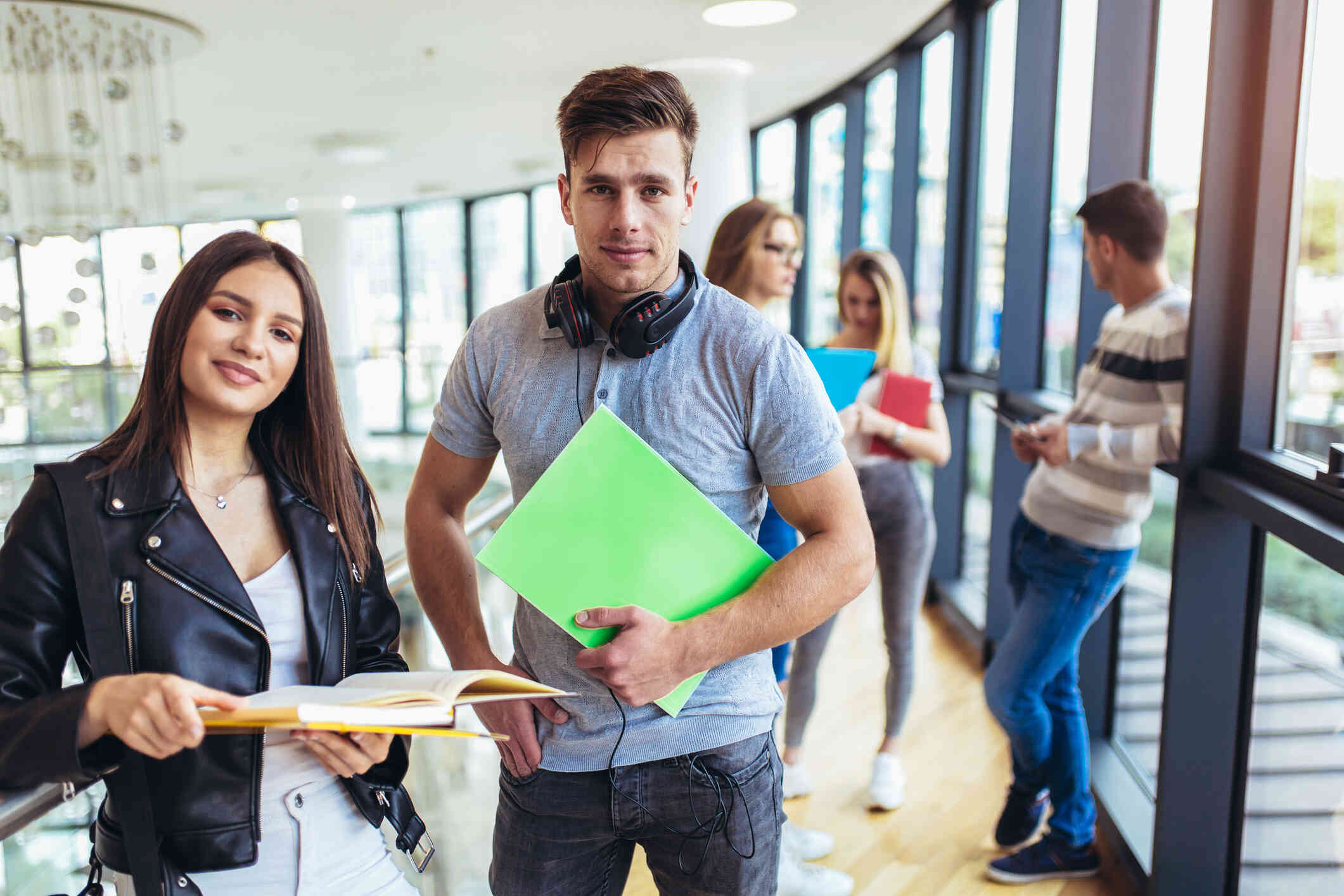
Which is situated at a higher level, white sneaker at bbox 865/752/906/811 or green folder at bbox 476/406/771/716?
green folder at bbox 476/406/771/716

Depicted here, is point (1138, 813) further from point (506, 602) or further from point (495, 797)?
point (506, 602)

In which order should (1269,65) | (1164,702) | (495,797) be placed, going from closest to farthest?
(1269,65), (1164,702), (495,797)

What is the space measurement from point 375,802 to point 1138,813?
7.57 ft

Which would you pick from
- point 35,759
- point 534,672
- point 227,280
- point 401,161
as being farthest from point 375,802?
point 401,161

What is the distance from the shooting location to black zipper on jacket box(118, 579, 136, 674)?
3.61 ft

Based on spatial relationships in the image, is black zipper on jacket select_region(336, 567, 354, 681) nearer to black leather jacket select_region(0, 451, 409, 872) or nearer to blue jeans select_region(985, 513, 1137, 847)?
black leather jacket select_region(0, 451, 409, 872)

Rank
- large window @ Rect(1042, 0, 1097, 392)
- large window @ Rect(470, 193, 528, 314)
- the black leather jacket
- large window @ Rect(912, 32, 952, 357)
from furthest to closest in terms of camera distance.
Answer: large window @ Rect(470, 193, 528, 314)
large window @ Rect(912, 32, 952, 357)
large window @ Rect(1042, 0, 1097, 392)
the black leather jacket

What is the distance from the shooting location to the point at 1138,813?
2811mm

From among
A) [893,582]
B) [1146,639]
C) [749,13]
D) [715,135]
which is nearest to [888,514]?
[893,582]

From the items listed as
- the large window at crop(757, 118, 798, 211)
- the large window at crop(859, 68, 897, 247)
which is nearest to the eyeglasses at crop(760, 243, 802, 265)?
the large window at crop(859, 68, 897, 247)

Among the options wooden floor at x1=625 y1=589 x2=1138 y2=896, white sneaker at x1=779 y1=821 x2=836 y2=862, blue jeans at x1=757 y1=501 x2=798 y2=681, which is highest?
blue jeans at x1=757 y1=501 x2=798 y2=681

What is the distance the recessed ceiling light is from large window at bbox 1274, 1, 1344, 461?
9.97 ft

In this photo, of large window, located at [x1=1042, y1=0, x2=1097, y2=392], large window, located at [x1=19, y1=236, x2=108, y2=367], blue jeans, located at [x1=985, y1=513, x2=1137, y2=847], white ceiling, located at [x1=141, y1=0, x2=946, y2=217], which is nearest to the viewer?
blue jeans, located at [x1=985, y1=513, x2=1137, y2=847]

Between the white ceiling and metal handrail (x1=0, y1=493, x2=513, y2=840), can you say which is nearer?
metal handrail (x1=0, y1=493, x2=513, y2=840)
